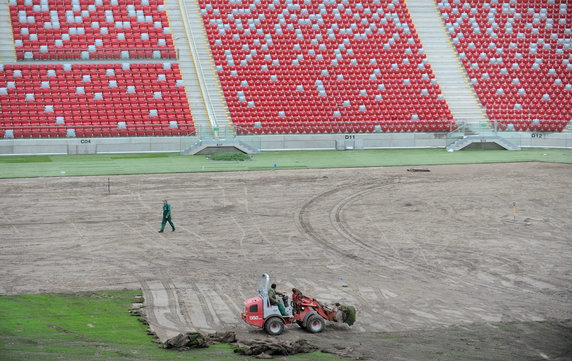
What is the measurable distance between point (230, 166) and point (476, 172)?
13601 millimetres

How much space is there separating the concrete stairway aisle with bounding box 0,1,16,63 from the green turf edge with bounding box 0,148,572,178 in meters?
10.3

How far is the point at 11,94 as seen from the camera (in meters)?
55.0

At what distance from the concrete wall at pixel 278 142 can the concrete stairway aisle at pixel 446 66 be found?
317 cm

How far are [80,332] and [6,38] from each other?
143 feet

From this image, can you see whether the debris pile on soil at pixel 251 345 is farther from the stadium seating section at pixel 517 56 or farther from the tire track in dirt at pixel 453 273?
the stadium seating section at pixel 517 56

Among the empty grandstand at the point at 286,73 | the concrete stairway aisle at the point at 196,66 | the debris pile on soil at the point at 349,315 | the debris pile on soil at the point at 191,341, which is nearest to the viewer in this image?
the debris pile on soil at the point at 191,341

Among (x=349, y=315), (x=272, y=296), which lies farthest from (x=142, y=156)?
(x=349, y=315)

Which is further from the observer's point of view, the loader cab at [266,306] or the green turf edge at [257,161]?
the green turf edge at [257,161]

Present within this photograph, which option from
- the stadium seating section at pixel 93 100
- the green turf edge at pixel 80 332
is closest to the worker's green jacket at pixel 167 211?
the green turf edge at pixel 80 332

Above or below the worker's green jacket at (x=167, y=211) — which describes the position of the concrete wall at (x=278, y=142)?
above

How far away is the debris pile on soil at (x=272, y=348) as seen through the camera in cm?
1858

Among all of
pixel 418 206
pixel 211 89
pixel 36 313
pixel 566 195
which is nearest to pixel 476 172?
pixel 566 195

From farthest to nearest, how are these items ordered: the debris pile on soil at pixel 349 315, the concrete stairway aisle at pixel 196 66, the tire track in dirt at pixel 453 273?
1. the concrete stairway aisle at pixel 196 66
2. the tire track in dirt at pixel 453 273
3. the debris pile on soil at pixel 349 315

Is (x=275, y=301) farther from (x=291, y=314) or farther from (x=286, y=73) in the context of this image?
(x=286, y=73)
